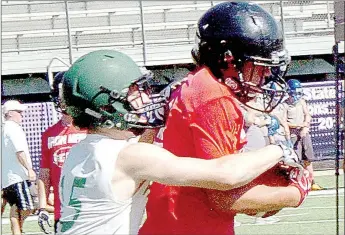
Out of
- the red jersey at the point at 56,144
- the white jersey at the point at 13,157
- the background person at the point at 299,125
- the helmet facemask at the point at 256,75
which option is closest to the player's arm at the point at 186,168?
the helmet facemask at the point at 256,75

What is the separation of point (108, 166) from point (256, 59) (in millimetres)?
651

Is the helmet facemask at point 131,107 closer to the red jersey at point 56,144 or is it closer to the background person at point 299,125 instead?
the red jersey at point 56,144

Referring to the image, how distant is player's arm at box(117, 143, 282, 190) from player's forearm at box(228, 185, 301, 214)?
0.11 meters

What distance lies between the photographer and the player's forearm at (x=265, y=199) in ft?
9.52

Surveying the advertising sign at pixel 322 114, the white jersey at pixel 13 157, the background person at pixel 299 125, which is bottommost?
the advertising sign at pixel 322 114

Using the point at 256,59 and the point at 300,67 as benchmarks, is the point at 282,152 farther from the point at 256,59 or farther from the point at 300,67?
the point at 300,67

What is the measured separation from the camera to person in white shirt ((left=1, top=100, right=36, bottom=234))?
9.38m

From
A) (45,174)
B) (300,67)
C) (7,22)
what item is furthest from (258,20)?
(7,22)

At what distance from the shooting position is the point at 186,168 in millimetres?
2773

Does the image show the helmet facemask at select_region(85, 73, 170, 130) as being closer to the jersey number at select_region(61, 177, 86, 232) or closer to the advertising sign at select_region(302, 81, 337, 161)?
the jersey number at select_region(61, 177, 86, 232)

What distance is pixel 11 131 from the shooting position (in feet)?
32.0

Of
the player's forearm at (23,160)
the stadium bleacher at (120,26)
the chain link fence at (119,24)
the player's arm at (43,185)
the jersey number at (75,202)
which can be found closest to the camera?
the jersey number at (75,202)

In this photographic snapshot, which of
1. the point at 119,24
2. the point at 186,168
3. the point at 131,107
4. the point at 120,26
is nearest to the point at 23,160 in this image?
the point at 131,107

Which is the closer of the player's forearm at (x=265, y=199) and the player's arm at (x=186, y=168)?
the player's arm at (x=186, y=168)
